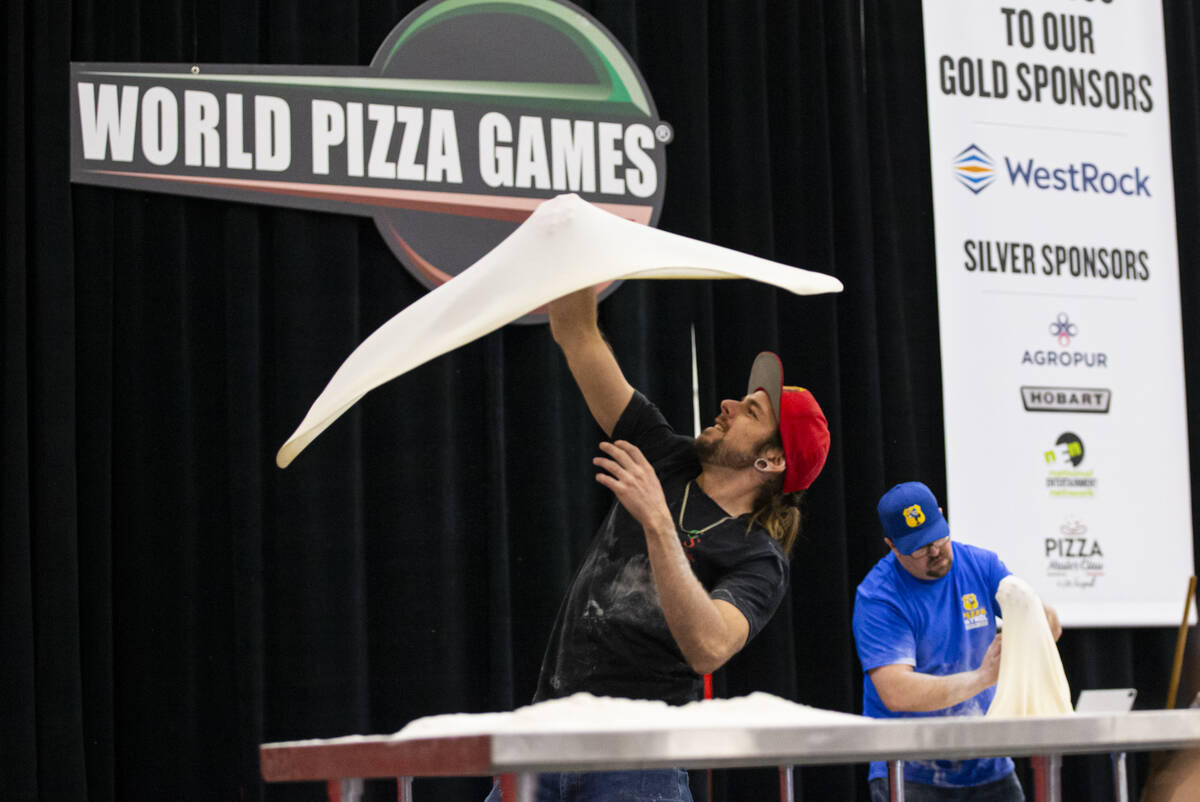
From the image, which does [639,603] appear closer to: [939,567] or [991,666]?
[991,666]

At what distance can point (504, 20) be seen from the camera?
3.65 m

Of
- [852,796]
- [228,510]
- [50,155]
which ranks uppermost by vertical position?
[50,155]

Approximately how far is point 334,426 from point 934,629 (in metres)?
1.49

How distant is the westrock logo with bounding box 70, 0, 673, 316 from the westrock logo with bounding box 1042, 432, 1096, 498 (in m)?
1.41

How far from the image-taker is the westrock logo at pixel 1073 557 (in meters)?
4.00

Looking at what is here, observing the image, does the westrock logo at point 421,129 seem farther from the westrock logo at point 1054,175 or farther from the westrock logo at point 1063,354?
the westrock logo at point 1063,354

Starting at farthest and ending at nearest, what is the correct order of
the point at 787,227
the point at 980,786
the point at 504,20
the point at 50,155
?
the point at 787,227
the point at 504,20
the point at 50,155
the point at 980,786

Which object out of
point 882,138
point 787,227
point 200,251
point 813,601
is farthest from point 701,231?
point 200,251

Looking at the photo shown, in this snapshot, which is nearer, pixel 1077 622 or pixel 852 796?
pixel 852 796

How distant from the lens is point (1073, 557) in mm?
4031

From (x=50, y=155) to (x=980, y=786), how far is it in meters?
2.51

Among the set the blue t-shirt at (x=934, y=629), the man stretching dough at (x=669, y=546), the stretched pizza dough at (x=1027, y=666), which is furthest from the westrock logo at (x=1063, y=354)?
the stretched pizza dough at (x=1027, y=666)

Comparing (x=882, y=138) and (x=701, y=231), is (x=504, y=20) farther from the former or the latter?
(x=882, y=138)

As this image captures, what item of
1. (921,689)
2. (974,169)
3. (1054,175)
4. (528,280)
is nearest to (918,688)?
(921,689)
